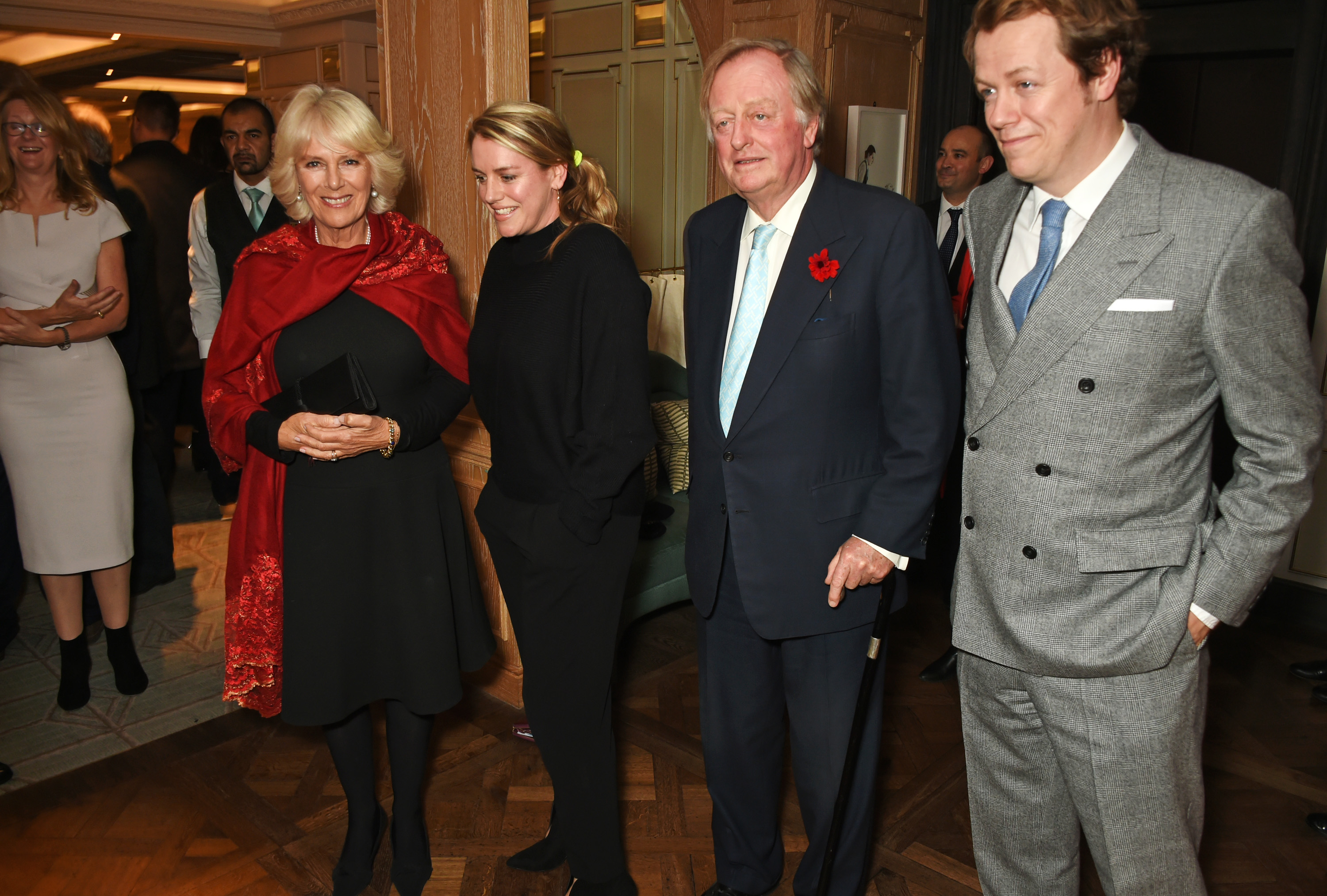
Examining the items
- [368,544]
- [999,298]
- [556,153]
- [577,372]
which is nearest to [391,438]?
[368,544]

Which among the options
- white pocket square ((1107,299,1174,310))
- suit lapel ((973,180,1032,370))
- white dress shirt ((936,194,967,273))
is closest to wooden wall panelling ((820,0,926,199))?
white dress shirt ((936,194,967,273))

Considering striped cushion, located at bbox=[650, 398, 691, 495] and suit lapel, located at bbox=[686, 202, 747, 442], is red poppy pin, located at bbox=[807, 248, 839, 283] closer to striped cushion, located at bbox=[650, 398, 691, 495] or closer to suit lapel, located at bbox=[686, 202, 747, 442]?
suit lapel, located at bbox=[686, 202, 747, 442]

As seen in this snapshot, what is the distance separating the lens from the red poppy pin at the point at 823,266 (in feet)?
6.06

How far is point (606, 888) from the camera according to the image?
2.29m

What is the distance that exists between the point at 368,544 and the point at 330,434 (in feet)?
0.97

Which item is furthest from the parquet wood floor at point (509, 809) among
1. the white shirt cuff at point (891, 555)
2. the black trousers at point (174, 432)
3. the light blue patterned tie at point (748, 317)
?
the black trousers at point (174, 432)

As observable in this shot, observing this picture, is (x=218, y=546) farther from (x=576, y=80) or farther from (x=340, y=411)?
(x=576, y=80)

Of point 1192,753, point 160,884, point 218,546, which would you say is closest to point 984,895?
point 1192,753

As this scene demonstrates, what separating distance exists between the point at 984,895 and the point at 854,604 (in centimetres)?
60

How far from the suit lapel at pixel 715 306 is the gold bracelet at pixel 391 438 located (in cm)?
70

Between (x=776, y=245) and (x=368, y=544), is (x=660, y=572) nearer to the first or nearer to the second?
(x=368, y=544)

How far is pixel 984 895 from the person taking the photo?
185 centimetres

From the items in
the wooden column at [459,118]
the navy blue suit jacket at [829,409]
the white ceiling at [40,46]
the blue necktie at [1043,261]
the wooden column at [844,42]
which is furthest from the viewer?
the white ceiling at [40,46]

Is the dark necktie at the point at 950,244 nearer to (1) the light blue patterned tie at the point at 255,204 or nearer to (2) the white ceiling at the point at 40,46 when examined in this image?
(1) the light blue patterned tie at the point at 255,204
